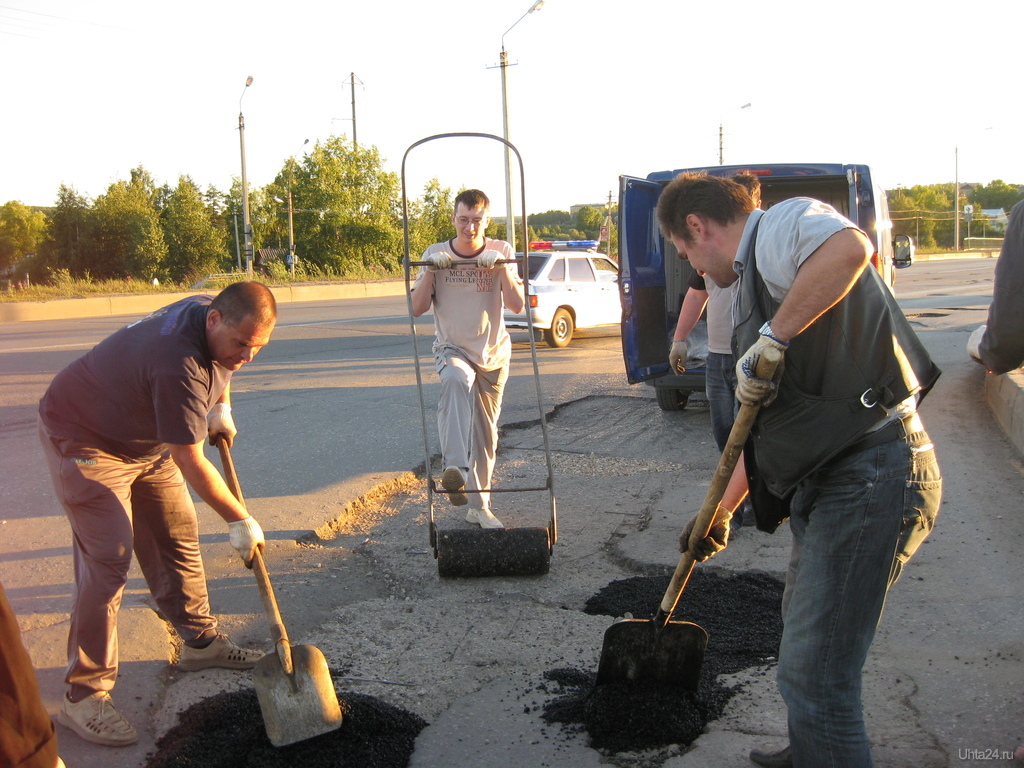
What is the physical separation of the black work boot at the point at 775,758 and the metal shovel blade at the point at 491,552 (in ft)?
5.90

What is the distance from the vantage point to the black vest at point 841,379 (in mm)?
2145

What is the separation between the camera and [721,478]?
8.15 ft

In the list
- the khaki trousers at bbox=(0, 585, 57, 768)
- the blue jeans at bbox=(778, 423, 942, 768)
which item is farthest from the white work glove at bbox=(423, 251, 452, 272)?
the khaki trousers at bbox=(0, 585, 57, 768)

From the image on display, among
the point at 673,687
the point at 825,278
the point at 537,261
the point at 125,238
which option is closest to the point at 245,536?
the point at 673,687

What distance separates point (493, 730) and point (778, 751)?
0.94m

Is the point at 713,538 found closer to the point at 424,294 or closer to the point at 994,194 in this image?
the point at 424,294

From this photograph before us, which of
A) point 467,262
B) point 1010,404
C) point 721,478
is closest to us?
point 721,478

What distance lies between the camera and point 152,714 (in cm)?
315

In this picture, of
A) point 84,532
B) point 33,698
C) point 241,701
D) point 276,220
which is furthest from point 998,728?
point 276,220

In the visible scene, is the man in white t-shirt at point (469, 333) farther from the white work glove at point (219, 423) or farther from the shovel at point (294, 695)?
the shovel at point (294, 695)

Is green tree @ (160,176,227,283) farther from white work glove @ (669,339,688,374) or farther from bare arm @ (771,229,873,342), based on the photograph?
bare arm @ (771,229,873,342)

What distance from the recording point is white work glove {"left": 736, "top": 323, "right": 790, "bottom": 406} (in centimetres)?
A: 215

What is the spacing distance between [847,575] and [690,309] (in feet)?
10.9

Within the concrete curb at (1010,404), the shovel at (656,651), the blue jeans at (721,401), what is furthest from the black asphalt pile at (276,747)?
the concrete curb at (1010,404)
